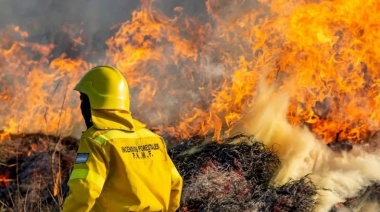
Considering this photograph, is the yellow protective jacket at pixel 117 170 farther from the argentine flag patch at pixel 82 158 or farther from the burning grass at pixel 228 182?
the burning grass at pixel 228 182

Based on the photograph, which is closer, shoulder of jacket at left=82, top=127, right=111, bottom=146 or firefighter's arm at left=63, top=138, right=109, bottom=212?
firefighter's arm at left=63, top=138, right=109, bottom=212

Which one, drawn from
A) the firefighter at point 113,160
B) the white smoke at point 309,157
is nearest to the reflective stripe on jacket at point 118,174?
the firefighter at point 113,160

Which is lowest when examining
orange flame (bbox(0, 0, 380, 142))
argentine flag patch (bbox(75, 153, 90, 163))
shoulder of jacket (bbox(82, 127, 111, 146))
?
orange flame (bbox(0, 0, 380, 142))

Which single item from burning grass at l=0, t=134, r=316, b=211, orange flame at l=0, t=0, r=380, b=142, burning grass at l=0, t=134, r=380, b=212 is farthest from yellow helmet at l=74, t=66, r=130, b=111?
orange flame at l=0, t=0, r=380, b=142

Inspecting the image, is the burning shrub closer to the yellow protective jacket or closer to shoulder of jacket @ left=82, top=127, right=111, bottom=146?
the yellow protective jacket

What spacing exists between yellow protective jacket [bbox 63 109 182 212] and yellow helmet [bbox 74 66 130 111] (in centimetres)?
5

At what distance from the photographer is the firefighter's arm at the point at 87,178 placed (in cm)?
287

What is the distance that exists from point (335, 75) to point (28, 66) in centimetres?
736

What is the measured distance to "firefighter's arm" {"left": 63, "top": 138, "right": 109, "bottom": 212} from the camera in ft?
9.41

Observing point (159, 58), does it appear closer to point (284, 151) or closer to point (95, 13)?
point (95, 13)

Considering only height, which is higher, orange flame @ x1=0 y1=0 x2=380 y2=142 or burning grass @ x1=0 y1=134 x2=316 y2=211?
orange flame @ x1=0 y1=0 x2=380 y2=142

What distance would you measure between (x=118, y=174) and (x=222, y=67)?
8.05 metres

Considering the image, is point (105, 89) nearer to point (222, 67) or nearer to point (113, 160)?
point (113, 160)

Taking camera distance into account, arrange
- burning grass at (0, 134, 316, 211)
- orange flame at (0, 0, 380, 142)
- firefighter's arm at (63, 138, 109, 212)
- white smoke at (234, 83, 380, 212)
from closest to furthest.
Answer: firefighter's arm at (63, 138, 109, 212), burning grass at (0, 134, 316, 211), white smoke at (234, 83, 380, 212), orange flame at (0, 0, 380, 142)
